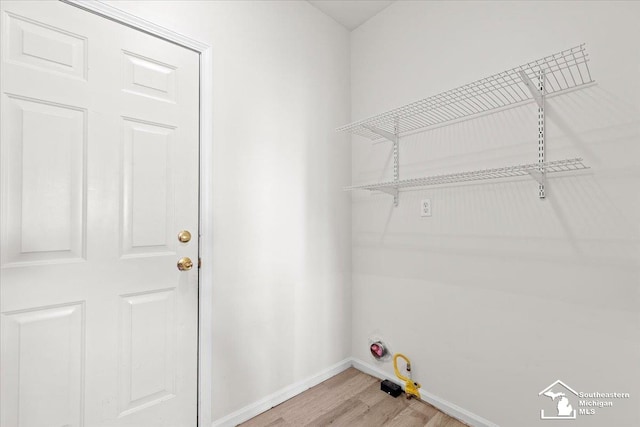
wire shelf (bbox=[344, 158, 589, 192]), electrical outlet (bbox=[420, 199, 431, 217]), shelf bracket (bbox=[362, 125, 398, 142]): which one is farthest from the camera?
shelf bracket (bbox=[362, 125, 398, 142])

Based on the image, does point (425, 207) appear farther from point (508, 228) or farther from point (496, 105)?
point (496, 105)

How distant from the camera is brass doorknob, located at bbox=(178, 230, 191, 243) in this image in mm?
1492

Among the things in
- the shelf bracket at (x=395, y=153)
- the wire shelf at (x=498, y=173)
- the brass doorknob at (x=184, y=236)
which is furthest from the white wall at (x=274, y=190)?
the wire shelf at (x=498, y=173)

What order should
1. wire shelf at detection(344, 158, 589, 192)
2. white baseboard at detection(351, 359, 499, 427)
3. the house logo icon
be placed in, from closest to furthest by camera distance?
wire shelf at detection(344, 158, 589, 192) → the house logo icon → white baseboard at detection(351, 359, 499, 427)

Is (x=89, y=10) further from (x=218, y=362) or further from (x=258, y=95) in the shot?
(x=218, y=362)

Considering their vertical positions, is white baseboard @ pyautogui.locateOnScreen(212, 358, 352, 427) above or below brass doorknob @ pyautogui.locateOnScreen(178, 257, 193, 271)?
below

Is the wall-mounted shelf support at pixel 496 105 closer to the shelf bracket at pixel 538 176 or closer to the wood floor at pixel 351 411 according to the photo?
the shelf bracket at pixel 538 176

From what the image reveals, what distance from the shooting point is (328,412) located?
1776mm

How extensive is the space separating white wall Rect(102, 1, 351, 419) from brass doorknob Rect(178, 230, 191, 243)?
153 millimetres

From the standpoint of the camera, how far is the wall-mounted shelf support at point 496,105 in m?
1.33

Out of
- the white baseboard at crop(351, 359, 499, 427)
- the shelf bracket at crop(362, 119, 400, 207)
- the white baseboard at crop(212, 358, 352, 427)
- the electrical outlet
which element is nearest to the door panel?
the white baseboard at crop(212, 358, 352, 427)

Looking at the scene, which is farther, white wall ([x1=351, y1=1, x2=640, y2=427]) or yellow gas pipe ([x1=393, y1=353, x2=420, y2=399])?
yellow gas pipe ([x1=393, y1=353, x2=420, y2=399])

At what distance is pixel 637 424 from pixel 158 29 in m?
2.69

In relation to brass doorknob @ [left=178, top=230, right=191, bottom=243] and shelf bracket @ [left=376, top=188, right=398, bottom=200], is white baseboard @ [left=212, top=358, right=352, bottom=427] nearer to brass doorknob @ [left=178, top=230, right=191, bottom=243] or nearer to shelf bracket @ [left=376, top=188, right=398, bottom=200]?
brass doorknob @ [left=178, top=230, right=191, bottom=243]
